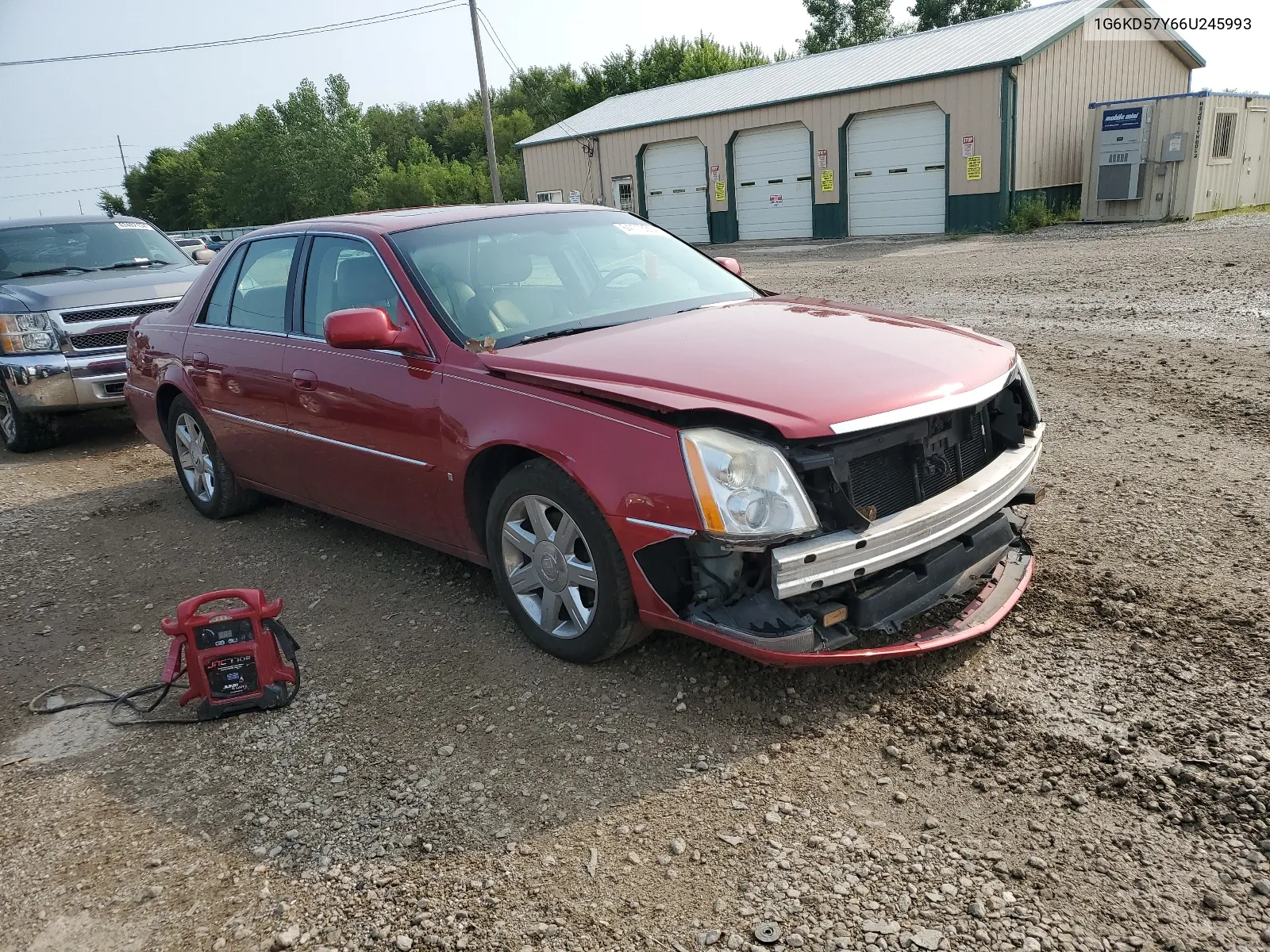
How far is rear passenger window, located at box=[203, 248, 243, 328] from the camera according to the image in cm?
554

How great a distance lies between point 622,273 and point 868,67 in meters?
23.3

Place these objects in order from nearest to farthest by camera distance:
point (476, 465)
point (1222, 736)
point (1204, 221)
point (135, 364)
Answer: point (1222, 736) < point (476, 465) < point (135, 364) < point (1204, 221)

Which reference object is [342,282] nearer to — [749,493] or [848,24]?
[749,493]

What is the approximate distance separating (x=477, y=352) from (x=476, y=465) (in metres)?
0.45

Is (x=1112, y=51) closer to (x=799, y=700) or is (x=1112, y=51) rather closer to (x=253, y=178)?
(x=799, y=700)

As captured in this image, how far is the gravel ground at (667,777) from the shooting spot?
246 centimetres

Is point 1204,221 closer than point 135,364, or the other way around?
point 135,364

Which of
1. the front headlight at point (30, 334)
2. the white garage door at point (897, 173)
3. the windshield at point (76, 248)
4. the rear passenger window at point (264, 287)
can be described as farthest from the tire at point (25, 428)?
the white garage door at point (897, 173)

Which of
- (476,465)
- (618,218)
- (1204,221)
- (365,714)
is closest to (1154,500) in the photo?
(618,218)

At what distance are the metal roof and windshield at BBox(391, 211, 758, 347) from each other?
19.1 m

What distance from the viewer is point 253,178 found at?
211 ft

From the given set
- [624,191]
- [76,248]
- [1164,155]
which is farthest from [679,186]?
[76,248]

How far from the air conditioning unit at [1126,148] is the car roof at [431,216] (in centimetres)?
1908

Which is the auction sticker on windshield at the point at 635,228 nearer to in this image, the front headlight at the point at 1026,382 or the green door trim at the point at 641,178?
the front headlight at the point at 1026,382
